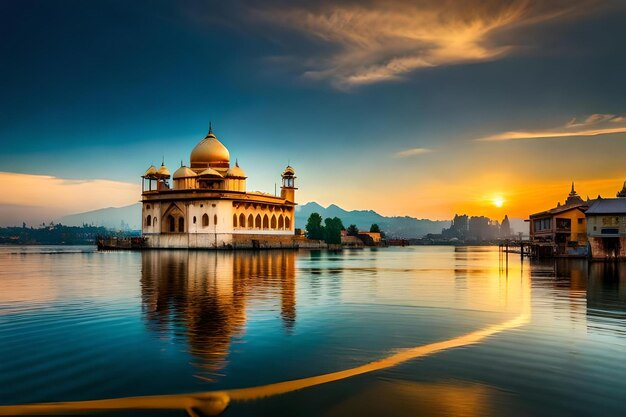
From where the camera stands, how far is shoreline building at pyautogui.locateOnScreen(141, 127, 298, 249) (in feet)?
268

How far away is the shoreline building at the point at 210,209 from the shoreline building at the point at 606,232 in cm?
4702

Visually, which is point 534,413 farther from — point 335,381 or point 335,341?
point 335,341

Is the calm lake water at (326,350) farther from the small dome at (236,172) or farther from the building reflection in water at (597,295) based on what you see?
the small dome at (236,172)

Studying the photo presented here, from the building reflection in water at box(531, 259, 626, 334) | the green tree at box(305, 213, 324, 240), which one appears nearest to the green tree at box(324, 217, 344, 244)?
the green tree at box(305, 213, 324, 240)

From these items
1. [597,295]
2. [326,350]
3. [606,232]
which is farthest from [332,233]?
[326,350]

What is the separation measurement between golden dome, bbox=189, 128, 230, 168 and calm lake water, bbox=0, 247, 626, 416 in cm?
7361

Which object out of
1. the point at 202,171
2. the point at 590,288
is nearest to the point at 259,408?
the point at 590,288

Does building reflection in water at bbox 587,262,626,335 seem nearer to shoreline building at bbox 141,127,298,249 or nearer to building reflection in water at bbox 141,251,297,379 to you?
building reflection in water at bbox 141,251,297,379

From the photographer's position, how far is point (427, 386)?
914 centimetres

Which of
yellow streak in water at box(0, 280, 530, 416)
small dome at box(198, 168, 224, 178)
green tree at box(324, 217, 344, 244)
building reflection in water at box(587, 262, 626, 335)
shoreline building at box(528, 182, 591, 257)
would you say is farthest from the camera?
green tree at box(324, 217, 344, 244)

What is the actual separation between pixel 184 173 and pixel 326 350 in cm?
7900

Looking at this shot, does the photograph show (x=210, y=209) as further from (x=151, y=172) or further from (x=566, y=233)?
(x=566, y=233)

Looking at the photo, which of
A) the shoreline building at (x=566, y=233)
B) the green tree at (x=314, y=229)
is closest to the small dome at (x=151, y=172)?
the green tree at (x=314, y=229)

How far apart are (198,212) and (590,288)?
64796mm
